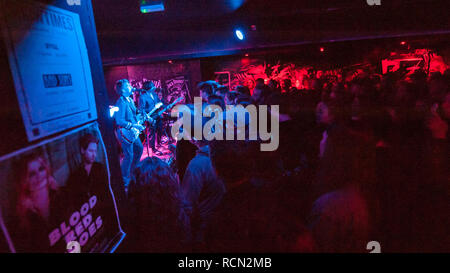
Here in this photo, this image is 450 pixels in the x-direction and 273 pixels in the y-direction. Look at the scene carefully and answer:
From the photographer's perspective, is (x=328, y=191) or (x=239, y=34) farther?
(x=239, y=34)

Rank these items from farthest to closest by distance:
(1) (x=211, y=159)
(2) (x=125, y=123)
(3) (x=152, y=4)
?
(2) (x=125, y=123) → (3) (x=152, y=4) → (1) (x=211, y=159)

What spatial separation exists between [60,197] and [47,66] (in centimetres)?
55

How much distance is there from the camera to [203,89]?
362 cm

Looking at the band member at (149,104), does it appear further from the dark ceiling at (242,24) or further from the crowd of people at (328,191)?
the crowd of people at (328,191)

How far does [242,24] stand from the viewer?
592cm

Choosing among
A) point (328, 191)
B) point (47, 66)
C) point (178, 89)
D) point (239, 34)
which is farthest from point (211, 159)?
point (178, 89)

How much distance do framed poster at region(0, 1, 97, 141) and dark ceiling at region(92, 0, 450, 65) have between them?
3.31m

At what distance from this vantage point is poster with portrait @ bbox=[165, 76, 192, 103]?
8141 millimetres
